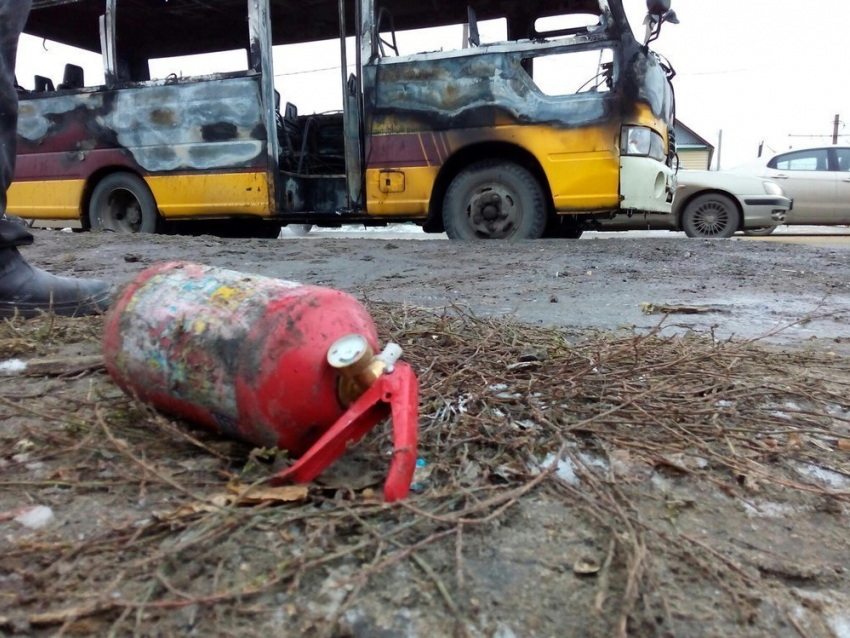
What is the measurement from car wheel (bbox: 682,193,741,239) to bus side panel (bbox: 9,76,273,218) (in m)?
5.36

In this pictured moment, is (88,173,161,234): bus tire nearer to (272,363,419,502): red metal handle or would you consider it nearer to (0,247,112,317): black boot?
(0,247,112,317): black boot

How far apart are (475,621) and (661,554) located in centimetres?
32

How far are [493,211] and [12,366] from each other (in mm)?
4300

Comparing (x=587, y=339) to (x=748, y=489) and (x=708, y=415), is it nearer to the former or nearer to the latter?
(x=708, y=415)

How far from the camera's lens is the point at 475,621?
79 cm

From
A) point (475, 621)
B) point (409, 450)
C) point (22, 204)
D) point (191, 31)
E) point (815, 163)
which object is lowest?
point (475, 621)

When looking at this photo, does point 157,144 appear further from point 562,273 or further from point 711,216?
point 711,216

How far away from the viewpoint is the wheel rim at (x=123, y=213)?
6.56 m

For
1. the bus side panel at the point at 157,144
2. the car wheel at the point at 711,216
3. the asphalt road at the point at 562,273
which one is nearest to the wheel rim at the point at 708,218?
the car wheel at the point at 711,216

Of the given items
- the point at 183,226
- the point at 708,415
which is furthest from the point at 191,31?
the point at 708,415

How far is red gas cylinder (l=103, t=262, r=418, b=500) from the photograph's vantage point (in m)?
1.00

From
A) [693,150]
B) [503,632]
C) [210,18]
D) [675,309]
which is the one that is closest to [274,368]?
[503,632]

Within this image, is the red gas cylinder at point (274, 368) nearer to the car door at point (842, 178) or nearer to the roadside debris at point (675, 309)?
the roadside debris at point (675, 309)

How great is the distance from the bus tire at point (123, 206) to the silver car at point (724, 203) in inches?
211
